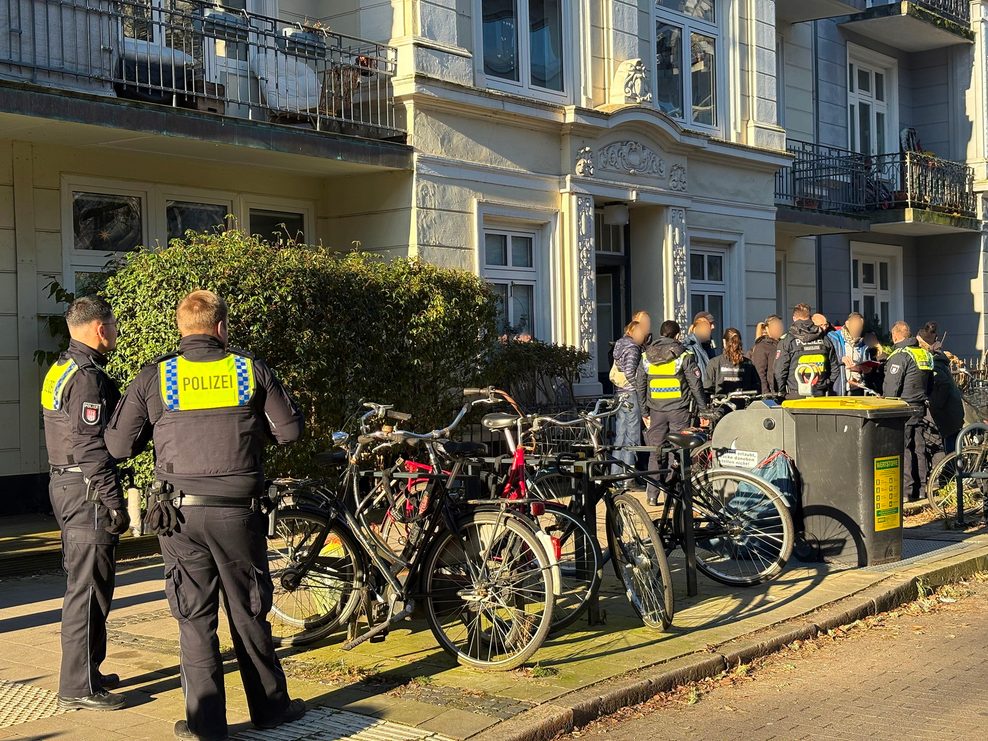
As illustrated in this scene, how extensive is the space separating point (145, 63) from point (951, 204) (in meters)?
17.5

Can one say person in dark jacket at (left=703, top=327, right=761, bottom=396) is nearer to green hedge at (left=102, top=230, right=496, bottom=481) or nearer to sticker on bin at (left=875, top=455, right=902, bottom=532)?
green hedge at (left=102, top=230, right=496, bottom=481)

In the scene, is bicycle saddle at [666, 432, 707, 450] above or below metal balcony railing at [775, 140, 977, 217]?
below

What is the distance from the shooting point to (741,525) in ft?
26.3

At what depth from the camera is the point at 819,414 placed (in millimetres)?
8844

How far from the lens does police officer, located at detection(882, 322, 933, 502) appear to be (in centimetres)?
1277

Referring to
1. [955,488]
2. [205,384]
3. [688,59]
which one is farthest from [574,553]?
[688,59]

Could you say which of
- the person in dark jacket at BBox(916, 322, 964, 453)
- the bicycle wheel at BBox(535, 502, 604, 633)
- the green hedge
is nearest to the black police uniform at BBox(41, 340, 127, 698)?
the bicycle wheel at BBox(535, 502, 604, 633)

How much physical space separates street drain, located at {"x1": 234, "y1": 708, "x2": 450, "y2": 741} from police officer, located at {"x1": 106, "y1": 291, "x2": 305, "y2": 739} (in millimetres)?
83

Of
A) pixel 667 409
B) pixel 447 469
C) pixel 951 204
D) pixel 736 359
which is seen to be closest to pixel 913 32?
pixel 951 204

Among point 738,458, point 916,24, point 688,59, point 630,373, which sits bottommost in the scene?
point 738,458

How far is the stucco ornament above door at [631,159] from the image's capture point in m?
16.1

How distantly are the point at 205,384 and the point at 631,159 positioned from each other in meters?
12.0

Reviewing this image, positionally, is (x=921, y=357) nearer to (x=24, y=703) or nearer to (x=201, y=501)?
(x=201, y=501)

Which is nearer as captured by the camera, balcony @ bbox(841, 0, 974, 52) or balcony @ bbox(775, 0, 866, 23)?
balcony @ bbox(775, 0, 866, 23)
